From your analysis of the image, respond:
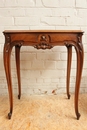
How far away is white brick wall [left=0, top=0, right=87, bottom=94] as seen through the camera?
4.30 feet

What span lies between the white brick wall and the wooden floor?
0.17 meters

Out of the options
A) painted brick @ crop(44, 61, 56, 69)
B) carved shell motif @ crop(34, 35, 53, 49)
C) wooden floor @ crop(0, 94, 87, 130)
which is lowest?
wooden floor @ crop(0, 94, 87, 130)

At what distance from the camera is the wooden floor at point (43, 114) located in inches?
38.3

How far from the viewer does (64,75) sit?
1456mm

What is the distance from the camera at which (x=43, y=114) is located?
1.12 meters
